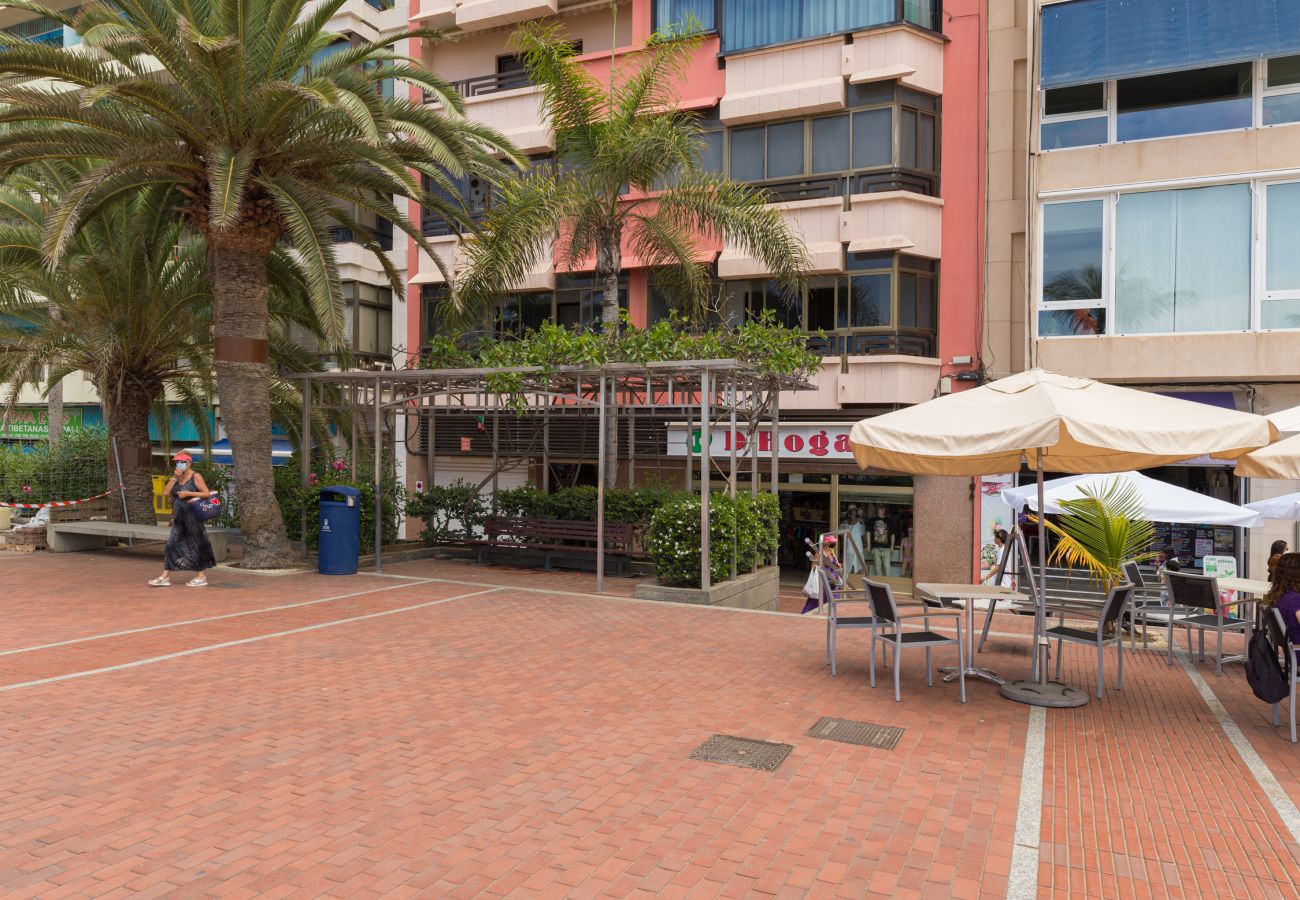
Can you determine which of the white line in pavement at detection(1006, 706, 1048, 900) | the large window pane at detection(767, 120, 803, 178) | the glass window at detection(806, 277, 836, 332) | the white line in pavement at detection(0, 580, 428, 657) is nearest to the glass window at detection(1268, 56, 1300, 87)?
the glass window at detection(806, 277, 836, 332)

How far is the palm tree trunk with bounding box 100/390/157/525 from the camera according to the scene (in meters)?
17.2

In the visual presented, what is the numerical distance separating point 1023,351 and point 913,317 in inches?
89.1

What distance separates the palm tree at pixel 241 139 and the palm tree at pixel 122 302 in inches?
75.4

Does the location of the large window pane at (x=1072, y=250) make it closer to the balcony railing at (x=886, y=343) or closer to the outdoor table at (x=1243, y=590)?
the balcony railing at (x=886, y=343)

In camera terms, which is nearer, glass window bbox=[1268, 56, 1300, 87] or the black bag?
the black bag

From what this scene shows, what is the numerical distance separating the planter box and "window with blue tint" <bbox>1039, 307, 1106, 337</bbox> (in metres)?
7.86

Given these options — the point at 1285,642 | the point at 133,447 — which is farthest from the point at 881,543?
the point at 133,447

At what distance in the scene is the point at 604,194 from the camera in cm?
1549

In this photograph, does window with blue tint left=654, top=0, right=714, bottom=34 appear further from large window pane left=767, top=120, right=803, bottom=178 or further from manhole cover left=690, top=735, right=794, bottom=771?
manhole cover left=690, top=735, right=794, bottom=771

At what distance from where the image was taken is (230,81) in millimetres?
12578

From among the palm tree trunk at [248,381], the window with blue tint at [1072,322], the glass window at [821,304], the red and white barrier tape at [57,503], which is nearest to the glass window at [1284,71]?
the window with blue tint at [1072,322]

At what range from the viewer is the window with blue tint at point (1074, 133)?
1747 centimetres

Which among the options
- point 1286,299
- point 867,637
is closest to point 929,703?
point 867,637

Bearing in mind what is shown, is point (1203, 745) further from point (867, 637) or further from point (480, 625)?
point (480, 625)
